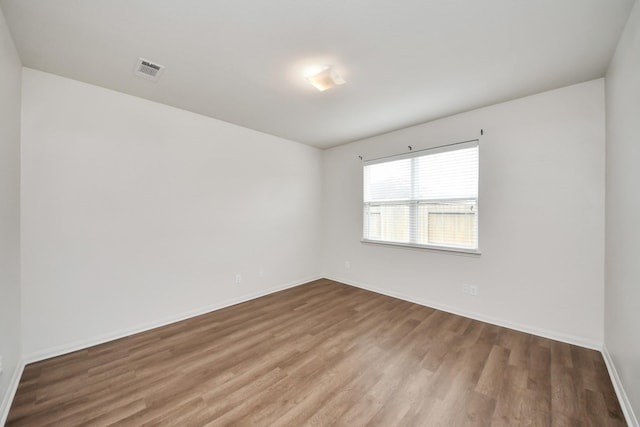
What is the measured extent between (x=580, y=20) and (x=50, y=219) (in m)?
4.41

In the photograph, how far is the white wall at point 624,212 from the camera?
1.50 metres

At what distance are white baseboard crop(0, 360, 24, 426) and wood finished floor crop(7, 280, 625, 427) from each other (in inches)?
1.3

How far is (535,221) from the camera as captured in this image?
2629mm

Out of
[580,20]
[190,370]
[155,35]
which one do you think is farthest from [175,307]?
[580,20]

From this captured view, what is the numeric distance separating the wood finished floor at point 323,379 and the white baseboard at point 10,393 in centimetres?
3

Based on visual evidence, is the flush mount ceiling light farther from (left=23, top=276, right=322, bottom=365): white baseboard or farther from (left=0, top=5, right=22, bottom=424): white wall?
(left=23, top=276, right=322, bottom=365): white baseboard

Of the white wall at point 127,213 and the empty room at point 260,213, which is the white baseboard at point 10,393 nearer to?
the empty room at point 260,213

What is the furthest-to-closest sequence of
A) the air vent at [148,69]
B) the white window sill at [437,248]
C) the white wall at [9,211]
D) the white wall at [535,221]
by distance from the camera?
the white window sill at [437,248], the white wall at [535,221], the air vent at [148,69], the white wall at [9,211]

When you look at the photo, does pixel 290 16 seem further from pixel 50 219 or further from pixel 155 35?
pixel 50 219

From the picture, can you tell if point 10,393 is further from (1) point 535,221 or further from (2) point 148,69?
(1) point 535,221

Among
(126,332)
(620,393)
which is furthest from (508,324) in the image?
(126,332)

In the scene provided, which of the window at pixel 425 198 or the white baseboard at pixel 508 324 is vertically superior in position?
the window at pixel 425 198

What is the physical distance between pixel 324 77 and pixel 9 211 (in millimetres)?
2645

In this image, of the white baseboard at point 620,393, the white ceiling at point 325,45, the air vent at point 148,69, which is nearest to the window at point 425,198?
the white ceiling at point 325,45
